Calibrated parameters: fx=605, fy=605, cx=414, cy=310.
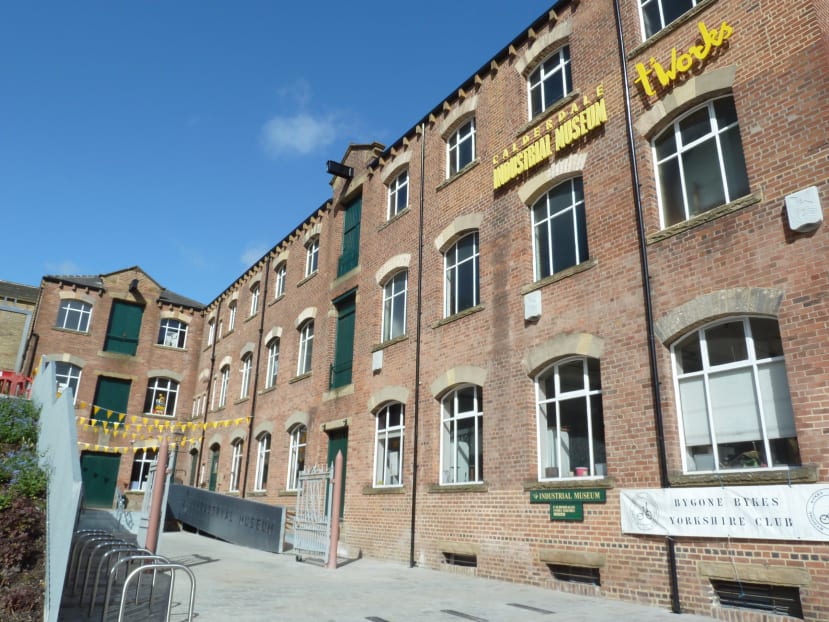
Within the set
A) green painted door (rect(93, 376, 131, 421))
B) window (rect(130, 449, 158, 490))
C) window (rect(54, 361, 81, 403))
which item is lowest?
window (rect(130, 449, 158, 490))

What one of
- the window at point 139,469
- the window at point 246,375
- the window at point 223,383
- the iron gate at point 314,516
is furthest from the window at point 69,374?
the iron gate at point 314,516

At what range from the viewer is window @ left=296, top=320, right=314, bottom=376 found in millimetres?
20062

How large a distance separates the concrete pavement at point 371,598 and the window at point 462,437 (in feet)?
6.29

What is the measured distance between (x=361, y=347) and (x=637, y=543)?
9549 mm

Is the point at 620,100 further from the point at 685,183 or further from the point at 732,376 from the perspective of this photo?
the point at 732,376

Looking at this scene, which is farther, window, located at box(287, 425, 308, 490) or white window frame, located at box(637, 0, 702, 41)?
window, located at box(287, 425, 308, 490)

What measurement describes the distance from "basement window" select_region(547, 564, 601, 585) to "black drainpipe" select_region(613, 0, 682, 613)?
4.78 ft

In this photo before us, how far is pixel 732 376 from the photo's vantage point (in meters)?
8.11

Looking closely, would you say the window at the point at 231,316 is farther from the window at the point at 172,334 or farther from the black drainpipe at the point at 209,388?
the window at the point at 172,334

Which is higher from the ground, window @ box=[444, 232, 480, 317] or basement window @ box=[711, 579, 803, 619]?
window @ box=[444, 232, 480, 317]

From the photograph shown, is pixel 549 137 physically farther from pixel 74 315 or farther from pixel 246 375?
pixel 74 315

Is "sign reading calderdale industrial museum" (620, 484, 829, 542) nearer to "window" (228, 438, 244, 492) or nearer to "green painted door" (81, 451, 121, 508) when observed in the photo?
"window" (228, 438, 244, 492)

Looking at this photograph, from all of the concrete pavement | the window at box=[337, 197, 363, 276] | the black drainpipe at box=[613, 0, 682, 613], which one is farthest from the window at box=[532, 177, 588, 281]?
the window at box=[337, 197, 363, 276]

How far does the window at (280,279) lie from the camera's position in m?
23.6
